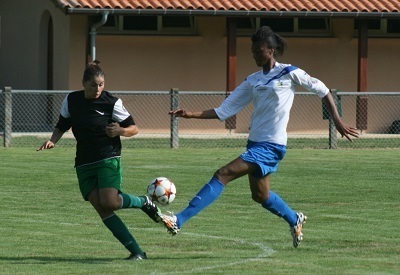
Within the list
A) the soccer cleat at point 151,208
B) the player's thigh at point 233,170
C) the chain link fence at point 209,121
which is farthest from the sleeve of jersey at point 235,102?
the chain link fence at point 209,121

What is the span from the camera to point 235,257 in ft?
32.6

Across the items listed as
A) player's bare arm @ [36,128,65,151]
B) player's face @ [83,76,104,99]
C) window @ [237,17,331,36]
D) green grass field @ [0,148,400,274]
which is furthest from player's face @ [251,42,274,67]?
window @ [237,17,331,36]

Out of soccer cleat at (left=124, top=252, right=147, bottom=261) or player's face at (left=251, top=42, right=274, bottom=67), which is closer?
soccer cleat at (left=124, top=252, right=147, bottom=261)

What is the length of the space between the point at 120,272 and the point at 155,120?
65.2 ft

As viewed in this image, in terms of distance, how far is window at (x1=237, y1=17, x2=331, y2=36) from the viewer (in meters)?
30.1

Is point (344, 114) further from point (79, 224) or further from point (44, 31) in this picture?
point (79, 224)

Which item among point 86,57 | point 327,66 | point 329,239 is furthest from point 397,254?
point 327,66

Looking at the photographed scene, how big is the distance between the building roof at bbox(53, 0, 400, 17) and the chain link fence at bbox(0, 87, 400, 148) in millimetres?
2045

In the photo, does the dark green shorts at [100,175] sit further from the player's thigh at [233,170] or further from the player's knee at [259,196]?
the player's knee at [259,196]

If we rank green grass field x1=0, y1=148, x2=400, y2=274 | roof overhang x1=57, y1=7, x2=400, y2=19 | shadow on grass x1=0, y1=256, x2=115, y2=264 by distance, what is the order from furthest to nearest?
roof overhang x1=57, y1=7, x2=400, y2=19 → shadow on grass x1=0, y1=256, x2=115, y2=264 → green grass field x1=0, y1=148, x2=400, y2=274

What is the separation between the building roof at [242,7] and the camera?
89.5 feet

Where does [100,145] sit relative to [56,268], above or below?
above

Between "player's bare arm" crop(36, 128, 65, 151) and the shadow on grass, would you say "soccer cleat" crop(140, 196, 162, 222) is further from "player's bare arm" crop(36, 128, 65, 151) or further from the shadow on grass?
"player's bare arm" crop(36, 128, 65, 151)

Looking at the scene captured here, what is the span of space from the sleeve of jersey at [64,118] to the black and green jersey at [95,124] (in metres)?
0.08
